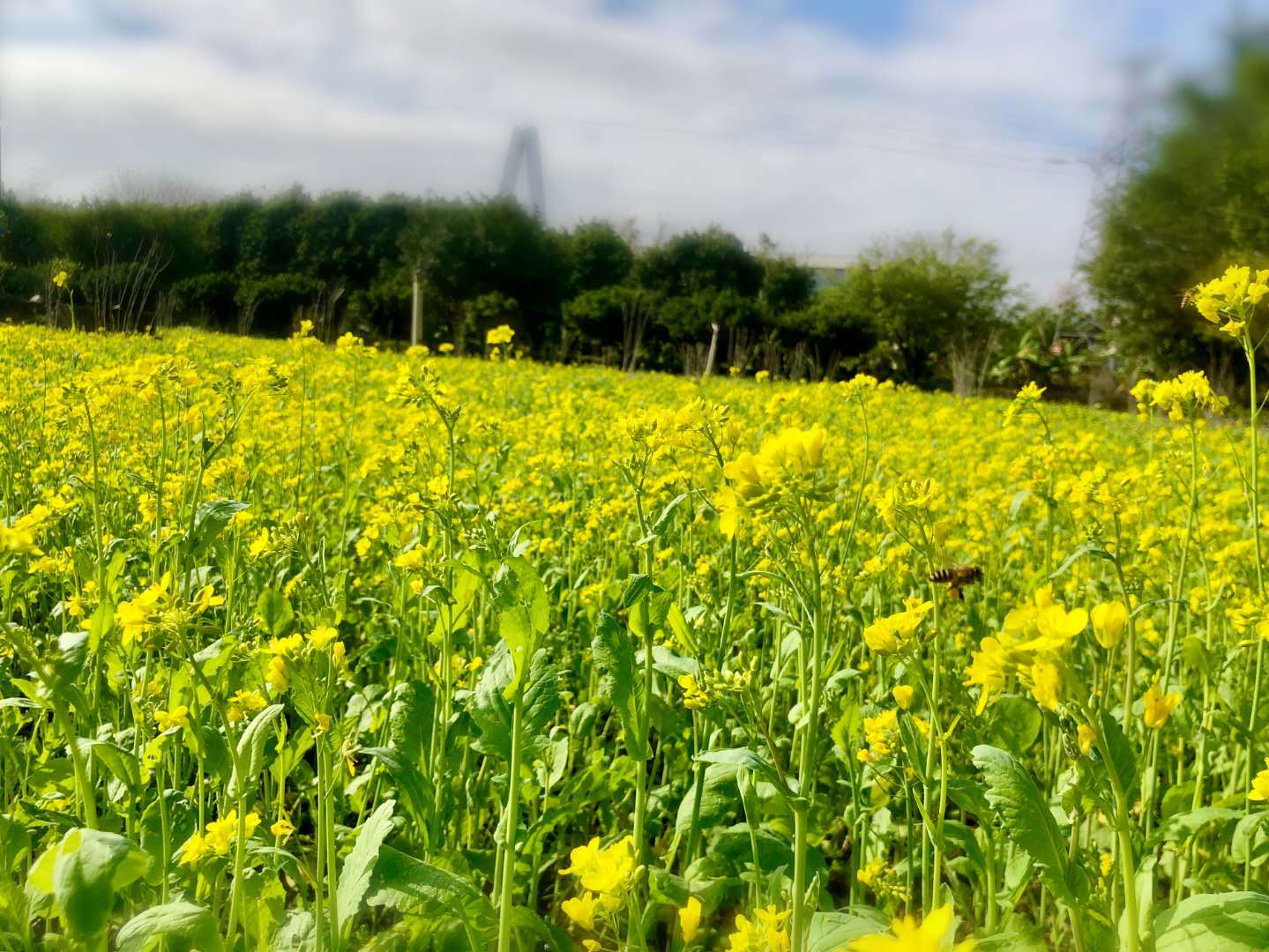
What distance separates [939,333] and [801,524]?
105 feet

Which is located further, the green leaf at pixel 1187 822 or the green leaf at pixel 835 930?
the green leaf at pixel 1187 822

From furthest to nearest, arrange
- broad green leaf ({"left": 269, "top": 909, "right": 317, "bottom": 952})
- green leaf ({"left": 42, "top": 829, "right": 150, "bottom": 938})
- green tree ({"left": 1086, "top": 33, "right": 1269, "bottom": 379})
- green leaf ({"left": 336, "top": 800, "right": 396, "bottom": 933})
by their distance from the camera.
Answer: green tree ({"left": 1086, "top": 33, "right": 1269, "bottom": 379}), broad green leaf ({"left": 269, "top": 909, "right": 317, "bottom": 952}), green leaf ({"left": 336, "top": 800, "right": 396, "bottom": 933}), green leaf ({"left": 42, "top": 829, "right": 150, "bottom": 938})

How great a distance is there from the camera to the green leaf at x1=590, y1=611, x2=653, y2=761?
1559 millimetres

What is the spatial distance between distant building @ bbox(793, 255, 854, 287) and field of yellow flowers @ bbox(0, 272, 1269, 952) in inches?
1166

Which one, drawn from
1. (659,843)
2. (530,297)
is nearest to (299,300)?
(530,297)

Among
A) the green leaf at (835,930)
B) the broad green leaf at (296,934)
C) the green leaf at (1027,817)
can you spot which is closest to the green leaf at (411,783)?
the broad green leaf at (296,934)

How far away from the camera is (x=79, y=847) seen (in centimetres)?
99

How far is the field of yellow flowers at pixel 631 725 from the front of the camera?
118 centimetres

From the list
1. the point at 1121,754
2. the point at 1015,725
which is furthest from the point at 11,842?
the point at 1015,725

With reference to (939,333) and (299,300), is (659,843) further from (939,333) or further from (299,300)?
(939,333)

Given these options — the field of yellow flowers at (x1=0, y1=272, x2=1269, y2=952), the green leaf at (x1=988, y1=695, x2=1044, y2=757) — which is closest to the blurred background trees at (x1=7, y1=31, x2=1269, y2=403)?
the field of yellow flowers at (x1=0, y1=272, x2=1269, y2=952)

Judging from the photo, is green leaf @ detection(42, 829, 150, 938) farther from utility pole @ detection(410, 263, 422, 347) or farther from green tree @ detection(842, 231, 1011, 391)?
green tree @ detection(842, 231, 1011, 391)

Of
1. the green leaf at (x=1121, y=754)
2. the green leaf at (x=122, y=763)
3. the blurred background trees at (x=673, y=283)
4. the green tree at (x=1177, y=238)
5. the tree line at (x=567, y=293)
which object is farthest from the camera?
the green tree at (x=1177, y=238)

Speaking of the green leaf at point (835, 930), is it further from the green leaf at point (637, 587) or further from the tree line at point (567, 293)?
the tree line at point (567, 293)
